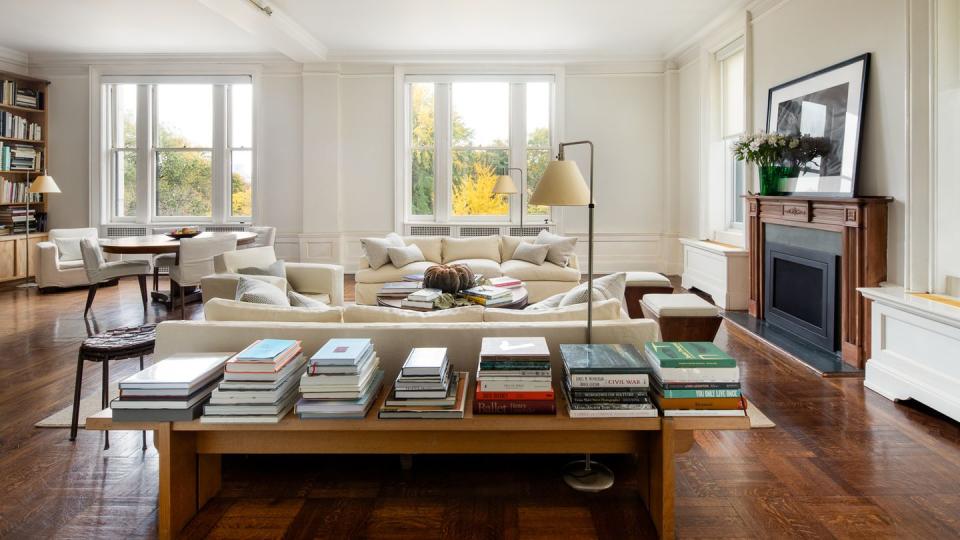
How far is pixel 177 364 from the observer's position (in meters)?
2.22

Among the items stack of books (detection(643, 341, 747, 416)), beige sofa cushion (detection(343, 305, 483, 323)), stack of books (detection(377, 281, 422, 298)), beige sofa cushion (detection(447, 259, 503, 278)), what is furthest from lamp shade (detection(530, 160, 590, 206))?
beige sofa cushion (detection(447, 259, 503, 278))

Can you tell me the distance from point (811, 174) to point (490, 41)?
460 centimetres

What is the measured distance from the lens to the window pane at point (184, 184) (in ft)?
29.5

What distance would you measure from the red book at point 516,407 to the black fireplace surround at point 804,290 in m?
3.34

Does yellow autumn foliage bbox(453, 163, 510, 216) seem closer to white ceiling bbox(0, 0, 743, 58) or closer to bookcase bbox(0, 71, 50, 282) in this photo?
white ceiling bbox(0, 0, 743, 58)

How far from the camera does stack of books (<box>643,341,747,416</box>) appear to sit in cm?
207

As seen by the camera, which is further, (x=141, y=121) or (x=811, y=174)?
(x=141, y=121)

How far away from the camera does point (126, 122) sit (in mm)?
9016

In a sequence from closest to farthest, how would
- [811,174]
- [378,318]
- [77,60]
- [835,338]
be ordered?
[378,318] → [835,338] → [811,174] → [77,60]

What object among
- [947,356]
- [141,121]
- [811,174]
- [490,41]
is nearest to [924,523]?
[947,356]

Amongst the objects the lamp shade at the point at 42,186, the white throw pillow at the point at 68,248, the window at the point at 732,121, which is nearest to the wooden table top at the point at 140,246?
the white throw pillow at the point at 68,248

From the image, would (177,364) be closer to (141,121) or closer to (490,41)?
(490,41)

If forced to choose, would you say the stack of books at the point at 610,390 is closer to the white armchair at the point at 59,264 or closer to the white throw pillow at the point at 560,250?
the white throw pillow at the point at 560,250

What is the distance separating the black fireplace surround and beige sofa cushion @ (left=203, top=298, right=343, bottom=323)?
3688 millimetres
